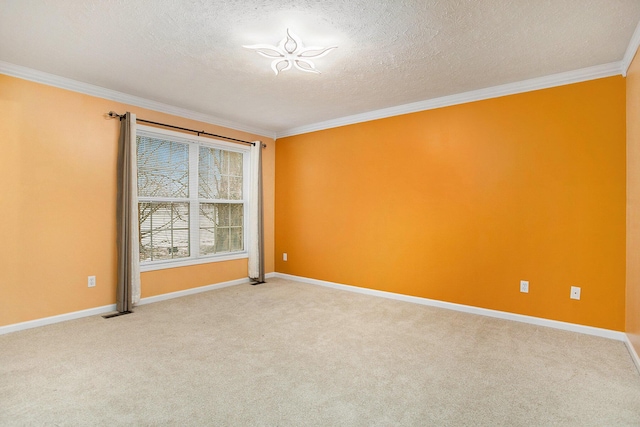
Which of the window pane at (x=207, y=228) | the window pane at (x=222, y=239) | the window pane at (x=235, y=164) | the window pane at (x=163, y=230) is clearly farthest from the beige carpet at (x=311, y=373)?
the window pane at (x=235, y=164)

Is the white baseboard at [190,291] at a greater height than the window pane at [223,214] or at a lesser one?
lesser

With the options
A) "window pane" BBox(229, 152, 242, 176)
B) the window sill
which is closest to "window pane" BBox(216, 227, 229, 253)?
the window sill

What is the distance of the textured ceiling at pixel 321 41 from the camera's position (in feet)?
7.04

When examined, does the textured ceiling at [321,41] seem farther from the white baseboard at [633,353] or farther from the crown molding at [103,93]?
the white baseboard at [633,353]

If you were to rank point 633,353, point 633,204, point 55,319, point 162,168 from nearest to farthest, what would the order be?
point 633,353 → point 633,204 → point 55,319 → point 162,168

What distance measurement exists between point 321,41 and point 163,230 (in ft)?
10.2

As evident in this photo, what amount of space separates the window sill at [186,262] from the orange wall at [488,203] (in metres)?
1.21

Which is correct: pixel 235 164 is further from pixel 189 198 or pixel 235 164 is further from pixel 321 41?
pixel 321 41

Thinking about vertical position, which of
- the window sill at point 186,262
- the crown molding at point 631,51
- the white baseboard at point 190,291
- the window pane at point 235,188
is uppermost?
the crown molding at point 631,51

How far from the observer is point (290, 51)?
2619mm

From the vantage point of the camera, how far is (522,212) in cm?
338

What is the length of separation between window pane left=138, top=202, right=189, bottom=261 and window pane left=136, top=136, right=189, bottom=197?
0.58 feet

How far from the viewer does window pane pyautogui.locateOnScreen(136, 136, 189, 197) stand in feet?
13.4

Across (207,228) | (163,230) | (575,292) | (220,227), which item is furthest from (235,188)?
(575,292)
